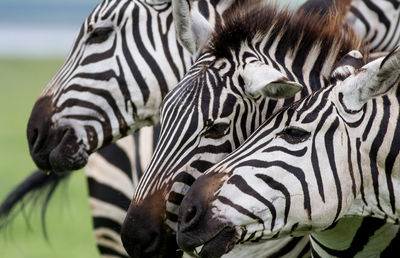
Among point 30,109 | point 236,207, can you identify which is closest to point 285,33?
point 236,207

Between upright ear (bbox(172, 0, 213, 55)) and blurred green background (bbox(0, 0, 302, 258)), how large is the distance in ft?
2.17

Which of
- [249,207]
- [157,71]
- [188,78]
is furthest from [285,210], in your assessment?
[157,71]

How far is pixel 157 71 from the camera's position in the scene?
694cm

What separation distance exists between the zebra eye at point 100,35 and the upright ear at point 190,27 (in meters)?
1.29

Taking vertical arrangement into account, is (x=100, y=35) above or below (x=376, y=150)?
above

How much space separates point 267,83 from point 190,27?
3.65 feet

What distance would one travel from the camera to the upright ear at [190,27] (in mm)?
5719

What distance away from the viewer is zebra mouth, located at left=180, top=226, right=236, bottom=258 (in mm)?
4504

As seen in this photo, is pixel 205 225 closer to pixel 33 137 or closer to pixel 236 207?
pixel 236 207

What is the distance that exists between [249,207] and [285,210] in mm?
211

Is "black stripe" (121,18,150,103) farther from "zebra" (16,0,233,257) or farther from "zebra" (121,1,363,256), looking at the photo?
"zebra" (121,1,363,256)

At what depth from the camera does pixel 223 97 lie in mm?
5117

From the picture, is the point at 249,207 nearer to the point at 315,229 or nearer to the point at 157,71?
the point at 315,229

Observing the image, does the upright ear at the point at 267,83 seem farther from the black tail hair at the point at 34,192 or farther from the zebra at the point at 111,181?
the black tail hair at the point at 34,192
